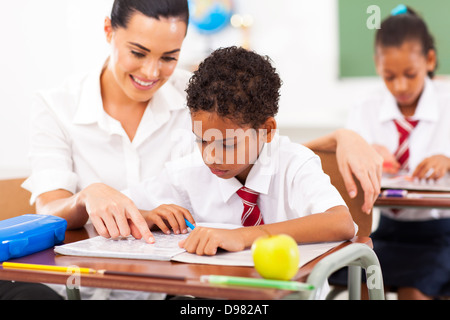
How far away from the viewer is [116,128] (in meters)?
1.75

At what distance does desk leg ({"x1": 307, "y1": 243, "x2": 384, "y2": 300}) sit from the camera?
84cm

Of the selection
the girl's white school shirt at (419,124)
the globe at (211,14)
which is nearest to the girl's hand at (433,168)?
the girl's white school shirt at (419,124)

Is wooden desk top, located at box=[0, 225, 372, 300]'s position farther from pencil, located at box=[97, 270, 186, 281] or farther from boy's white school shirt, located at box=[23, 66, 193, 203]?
boy's white school shirt, located at box=[23, 66, 193, 203]

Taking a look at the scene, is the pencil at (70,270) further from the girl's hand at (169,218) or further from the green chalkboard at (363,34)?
the green chalkboard at (363,34)

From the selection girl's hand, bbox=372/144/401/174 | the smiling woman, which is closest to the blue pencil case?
the smiling woman

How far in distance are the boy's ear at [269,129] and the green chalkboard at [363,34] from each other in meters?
3.05

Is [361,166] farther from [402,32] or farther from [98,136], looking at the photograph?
[402,32]

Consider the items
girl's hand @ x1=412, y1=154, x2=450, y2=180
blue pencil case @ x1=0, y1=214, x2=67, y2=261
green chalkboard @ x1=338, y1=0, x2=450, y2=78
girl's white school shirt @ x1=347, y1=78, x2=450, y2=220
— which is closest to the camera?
blue pencil case @ x1=0, y1=214, x2=67, y2=261

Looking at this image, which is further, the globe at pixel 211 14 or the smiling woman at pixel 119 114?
the globe at pixel 211 14

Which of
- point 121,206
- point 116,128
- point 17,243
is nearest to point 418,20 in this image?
point 116,128

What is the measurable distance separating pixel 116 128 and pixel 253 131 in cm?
61

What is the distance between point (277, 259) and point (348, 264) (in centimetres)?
23

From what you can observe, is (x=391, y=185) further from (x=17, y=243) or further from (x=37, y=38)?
(x=37, y=38)

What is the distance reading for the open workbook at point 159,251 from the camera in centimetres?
95
